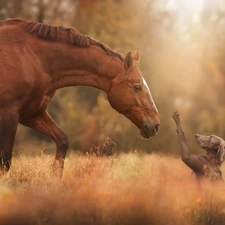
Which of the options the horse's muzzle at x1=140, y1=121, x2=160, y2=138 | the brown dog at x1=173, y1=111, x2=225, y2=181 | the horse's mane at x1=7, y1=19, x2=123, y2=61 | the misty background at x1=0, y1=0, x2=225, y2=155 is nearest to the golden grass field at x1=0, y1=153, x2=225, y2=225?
the brown dog at x1=173, y1=111, x2=225, y2=181

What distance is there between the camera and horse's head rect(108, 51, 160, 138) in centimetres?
700

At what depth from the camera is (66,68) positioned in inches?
281

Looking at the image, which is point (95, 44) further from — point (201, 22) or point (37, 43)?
point (201, 22)

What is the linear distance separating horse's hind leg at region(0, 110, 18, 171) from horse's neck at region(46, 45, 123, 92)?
78cm

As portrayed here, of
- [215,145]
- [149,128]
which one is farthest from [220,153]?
[149,128]

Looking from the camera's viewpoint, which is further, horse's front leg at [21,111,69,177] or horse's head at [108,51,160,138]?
horse's front leg at [21,111,69,177]

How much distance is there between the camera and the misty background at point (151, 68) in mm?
14258

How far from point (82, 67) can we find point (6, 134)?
4.41 feet

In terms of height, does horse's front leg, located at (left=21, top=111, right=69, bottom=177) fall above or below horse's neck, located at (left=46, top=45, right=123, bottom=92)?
below

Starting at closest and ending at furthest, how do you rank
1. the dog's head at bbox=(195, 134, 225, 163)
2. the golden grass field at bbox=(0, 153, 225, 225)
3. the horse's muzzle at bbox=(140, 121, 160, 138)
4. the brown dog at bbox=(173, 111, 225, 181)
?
1. the golden grass field at bbox=(0, 153, 225, 225)
2. the brown dog at bbox=(173, 111, 225, 181)
3. the dog's head at bbox=(195, 134, 225, 163)
4. the horse's muzzle at bbox=(140, 121, 160, 138)

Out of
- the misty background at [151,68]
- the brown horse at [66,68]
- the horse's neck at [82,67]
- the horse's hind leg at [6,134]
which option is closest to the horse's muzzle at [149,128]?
the brown horse at [66,68]

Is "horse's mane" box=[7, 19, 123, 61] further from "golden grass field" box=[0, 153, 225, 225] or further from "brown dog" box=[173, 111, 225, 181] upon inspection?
"golden grass field" box=[0, 153, 225, 225]

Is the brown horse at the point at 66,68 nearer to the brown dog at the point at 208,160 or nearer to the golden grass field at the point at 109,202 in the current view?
the brown dog at the point at 208,160

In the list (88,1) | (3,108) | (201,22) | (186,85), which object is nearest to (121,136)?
(186,85)
